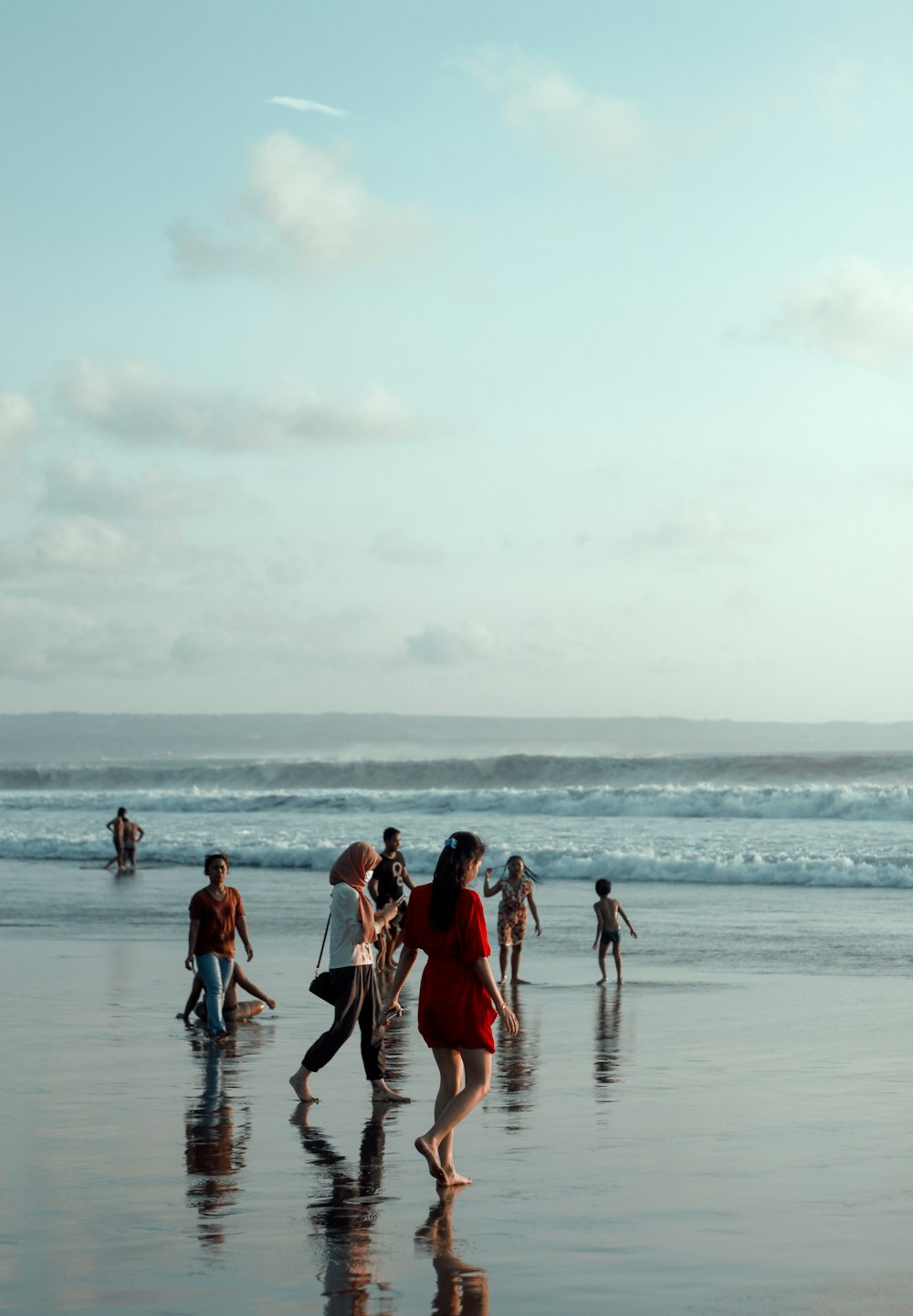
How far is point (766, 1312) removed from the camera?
18.1 feet

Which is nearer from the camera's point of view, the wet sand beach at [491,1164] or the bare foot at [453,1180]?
the wet sand beach at [491,1164]

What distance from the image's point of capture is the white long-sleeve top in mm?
9953

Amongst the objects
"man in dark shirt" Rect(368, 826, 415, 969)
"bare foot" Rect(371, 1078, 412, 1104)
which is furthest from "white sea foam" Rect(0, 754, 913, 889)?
"bare foot" Rect(371, 1078, 412, 1104)

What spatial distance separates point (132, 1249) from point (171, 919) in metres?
16.7

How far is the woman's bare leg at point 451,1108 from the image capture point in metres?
7.35

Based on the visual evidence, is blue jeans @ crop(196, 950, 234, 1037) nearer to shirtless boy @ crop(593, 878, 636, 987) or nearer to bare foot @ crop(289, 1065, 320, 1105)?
bare foot @ crop(289, 1065, 320, 1105)

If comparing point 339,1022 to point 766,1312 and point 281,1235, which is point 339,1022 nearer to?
point 281,1235

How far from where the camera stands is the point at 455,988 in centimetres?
749

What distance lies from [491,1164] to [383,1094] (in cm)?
196

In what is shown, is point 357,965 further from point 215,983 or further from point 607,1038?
point 607,1038

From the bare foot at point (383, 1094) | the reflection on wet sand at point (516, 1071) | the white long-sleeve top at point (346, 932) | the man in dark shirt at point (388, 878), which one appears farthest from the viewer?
the man in dark shirt at point (388, 878)

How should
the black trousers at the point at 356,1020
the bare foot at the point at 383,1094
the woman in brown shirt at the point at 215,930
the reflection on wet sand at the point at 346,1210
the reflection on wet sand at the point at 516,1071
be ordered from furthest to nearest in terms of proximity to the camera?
the woman in brown shirt at the point at 215,930
the bare foot at the point at 383,1094
the black trousers at the point at 356,1020
the reflection on wet sand at the point at 516,1071
the reflection on wet sand at the point at 346,1210

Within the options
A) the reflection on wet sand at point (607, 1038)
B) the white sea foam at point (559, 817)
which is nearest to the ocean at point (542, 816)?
the white sea foam at point (559, 817)

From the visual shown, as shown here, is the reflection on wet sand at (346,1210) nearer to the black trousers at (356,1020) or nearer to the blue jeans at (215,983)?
the black trousers at (356,1020)
